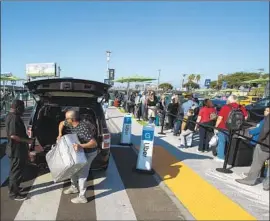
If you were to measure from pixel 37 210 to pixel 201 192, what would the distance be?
265cm

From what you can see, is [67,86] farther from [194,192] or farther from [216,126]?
[216,126]

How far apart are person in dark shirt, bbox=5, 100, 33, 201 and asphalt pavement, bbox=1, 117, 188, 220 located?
0.46 ft

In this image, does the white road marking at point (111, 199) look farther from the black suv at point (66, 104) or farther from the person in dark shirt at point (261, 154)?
the person in dark shirt at point (261, 154)

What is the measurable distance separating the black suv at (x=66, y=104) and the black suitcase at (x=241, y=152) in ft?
10.1

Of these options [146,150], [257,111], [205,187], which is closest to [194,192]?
[205,187]

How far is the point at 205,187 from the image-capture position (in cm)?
487

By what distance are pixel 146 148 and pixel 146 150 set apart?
47mm

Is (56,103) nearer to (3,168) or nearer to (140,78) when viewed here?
(3,168)

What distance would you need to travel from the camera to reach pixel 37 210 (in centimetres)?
399

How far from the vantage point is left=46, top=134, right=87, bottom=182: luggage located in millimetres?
3953

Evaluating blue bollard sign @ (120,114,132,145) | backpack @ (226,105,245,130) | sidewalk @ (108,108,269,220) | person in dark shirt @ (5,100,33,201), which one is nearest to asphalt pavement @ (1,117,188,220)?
person in dark shirt @ (5,100,33,201)

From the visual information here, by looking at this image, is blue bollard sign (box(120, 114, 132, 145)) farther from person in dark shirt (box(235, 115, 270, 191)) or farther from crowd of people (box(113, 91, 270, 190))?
person in dark shirt (box(235, 115, 270, 191))

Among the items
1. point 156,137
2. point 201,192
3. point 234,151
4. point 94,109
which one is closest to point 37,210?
point 94,109

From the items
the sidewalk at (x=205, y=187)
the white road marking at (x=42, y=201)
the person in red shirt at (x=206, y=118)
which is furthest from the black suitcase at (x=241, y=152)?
the white road marking at (x=42, y=201)
